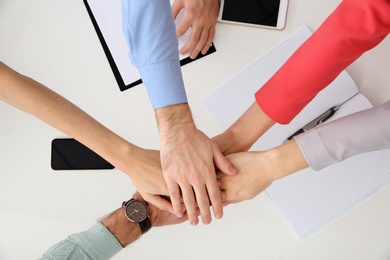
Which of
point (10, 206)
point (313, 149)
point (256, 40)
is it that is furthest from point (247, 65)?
point (10, 206)

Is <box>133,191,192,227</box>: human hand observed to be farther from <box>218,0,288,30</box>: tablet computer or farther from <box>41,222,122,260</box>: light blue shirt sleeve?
<box>218,0,288,30</box>: tablet computer

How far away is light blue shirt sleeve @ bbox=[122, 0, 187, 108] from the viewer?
90cm

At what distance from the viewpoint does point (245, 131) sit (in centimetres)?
96

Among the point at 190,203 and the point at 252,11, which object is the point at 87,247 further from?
the point at 252,11

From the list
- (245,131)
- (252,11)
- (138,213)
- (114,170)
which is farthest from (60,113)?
Answer: (252,11)

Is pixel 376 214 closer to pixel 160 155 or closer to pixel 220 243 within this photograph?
pixel 220 243

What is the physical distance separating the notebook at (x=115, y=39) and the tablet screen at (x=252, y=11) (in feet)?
0.32

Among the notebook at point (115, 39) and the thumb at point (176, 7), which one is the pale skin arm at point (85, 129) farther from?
the thumb at point (176, 7)

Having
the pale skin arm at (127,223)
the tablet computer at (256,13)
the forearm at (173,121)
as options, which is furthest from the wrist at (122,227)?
the tablet computer at (256,13)

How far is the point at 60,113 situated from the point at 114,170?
0.67ft

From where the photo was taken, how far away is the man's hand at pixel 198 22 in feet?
3.33

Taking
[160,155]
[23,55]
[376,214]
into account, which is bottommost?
[376,214]

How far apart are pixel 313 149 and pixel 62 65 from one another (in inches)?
26.5

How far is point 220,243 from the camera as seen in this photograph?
1.02 meters
